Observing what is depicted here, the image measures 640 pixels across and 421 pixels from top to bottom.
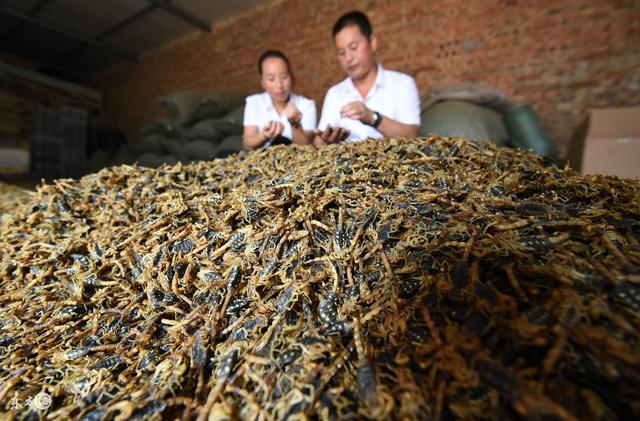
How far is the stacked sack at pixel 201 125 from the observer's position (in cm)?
325

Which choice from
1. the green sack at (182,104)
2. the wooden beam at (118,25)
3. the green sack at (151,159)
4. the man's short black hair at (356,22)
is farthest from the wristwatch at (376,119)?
the wooden beam at (118,25)

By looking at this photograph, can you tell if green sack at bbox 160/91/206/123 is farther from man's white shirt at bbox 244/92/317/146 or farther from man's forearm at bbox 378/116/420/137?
man's forearm at bbox 378/116/420/137

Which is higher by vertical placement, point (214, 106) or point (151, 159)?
point (214, 106)

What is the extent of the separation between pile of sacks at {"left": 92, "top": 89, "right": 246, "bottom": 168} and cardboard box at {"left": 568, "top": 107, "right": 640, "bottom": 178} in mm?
2810

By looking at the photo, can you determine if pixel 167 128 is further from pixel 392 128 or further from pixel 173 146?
pixel 392 128

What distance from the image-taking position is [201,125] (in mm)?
3500

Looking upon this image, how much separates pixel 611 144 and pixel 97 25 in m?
7.00

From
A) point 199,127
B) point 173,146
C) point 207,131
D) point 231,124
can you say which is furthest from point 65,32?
point 231,124

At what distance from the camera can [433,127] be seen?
7.75 ft

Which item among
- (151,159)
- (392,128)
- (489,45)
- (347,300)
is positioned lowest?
(347,300)

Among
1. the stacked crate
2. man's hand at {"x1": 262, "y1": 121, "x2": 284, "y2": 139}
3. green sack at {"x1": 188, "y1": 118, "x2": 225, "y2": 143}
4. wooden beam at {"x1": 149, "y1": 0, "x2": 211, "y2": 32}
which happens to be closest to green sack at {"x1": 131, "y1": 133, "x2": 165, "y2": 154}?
green sack at {"x1": 188, "y1": 118, "x2": 225, "y2": 143}

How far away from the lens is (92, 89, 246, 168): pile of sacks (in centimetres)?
326

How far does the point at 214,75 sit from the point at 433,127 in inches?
159

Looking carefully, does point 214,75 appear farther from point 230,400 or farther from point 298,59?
point 230,400
